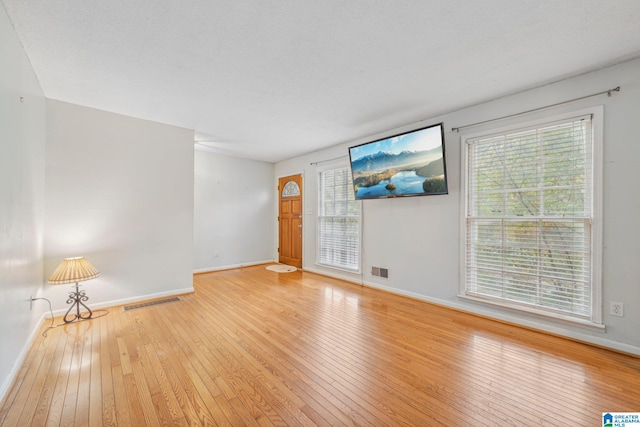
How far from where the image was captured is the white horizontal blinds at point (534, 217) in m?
2.46

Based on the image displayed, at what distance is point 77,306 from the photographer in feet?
9.68

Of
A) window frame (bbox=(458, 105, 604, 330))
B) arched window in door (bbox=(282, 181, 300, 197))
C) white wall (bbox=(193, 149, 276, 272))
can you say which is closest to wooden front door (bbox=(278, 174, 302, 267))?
arched window in door (bbox=(282, 181, 300, 197))

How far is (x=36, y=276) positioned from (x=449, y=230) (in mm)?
4759

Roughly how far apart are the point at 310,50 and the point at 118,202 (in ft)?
10.5

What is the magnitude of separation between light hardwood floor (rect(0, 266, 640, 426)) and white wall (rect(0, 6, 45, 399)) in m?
0.33

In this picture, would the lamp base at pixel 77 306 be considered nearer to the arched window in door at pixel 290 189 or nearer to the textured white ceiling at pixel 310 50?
the textured white ceiling at pixel 310 50

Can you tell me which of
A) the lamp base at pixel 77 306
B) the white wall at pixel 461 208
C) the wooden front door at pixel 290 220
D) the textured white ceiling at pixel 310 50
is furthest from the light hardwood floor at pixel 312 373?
the wooden front door at pixel 290 220

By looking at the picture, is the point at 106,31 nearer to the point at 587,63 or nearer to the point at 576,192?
the point at 587,63

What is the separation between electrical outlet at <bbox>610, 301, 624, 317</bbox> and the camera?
2.25m

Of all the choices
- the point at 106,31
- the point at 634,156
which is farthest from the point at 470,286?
the point at 106,31

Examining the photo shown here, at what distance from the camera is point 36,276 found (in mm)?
2646

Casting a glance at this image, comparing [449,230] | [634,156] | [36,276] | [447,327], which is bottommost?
[447,327]

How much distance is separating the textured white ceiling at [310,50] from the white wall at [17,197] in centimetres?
27

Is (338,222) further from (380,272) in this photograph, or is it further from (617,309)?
(617,309)
